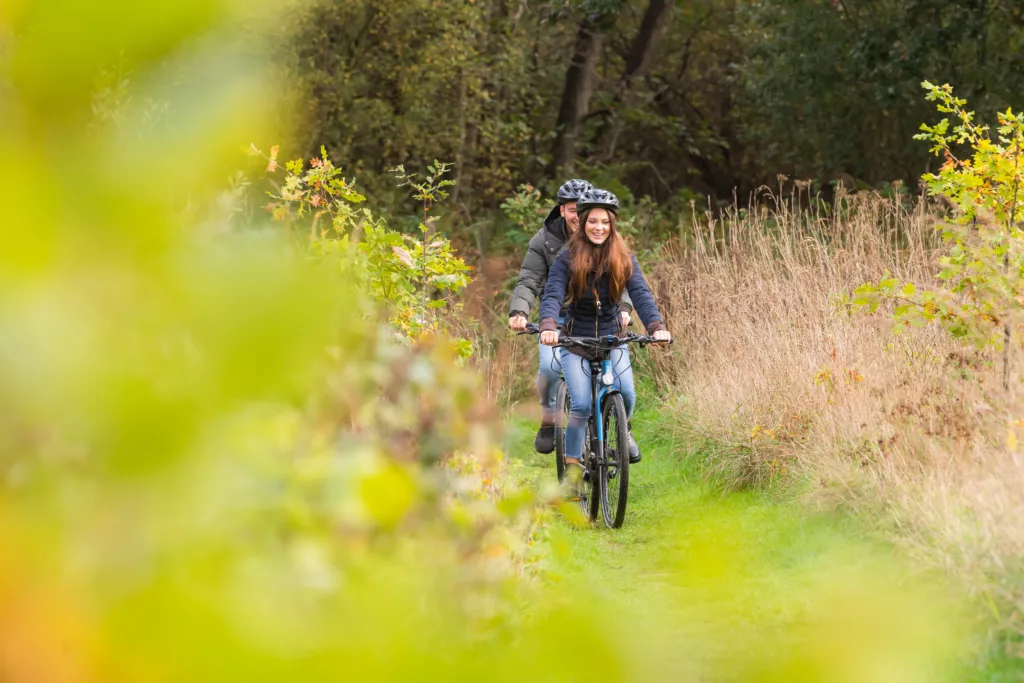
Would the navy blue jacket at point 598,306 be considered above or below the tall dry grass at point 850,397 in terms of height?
above

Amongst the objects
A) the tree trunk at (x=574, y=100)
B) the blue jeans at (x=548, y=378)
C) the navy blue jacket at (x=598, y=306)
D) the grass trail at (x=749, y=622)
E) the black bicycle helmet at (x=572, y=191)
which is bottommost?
the blue jeans at (x=548, y=378)

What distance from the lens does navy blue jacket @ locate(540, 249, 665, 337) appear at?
6.59 metres

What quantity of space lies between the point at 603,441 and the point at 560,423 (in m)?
0.37

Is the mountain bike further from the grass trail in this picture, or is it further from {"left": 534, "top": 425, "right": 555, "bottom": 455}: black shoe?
the grass trail

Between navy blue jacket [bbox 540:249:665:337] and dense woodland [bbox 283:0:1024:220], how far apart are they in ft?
31.4

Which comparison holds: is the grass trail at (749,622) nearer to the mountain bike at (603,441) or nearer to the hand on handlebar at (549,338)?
the hand on handlebar at (549,338)

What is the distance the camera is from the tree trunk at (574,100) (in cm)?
2067

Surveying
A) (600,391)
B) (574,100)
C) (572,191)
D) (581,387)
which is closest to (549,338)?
(581,387)

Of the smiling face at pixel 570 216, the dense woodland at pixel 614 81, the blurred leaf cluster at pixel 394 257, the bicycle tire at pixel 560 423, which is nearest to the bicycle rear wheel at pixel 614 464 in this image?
→ the bicycle tire at pixel 560 423

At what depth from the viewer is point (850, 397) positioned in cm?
649

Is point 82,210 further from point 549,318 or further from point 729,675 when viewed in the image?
point 549,318

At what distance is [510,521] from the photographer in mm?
4074

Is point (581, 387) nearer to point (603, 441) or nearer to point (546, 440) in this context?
point (603, 441)

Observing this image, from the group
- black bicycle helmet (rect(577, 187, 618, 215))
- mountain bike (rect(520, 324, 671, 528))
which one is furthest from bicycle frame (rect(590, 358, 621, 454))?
black bicycle helmet (rect(577, 187, 618, 215))
